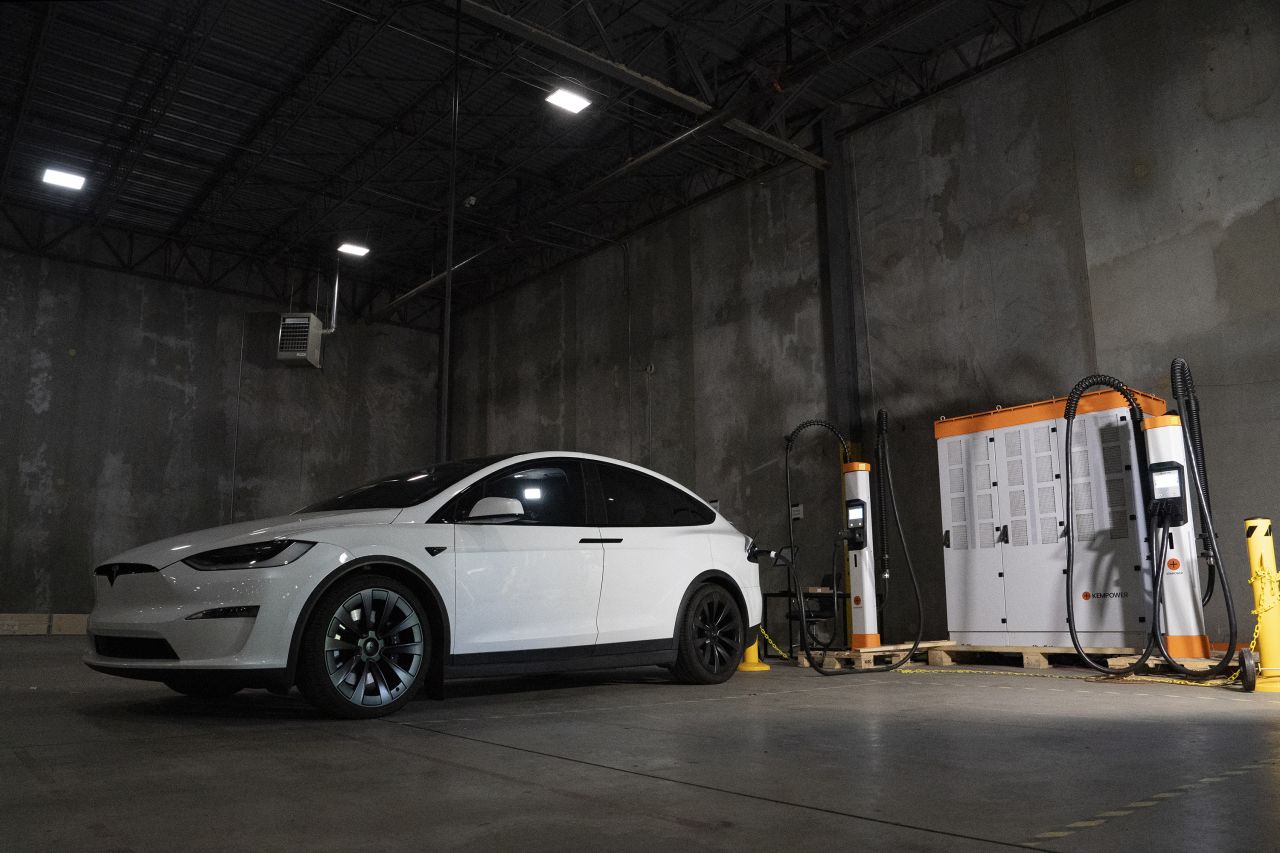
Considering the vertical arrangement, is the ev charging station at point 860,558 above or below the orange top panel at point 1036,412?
below

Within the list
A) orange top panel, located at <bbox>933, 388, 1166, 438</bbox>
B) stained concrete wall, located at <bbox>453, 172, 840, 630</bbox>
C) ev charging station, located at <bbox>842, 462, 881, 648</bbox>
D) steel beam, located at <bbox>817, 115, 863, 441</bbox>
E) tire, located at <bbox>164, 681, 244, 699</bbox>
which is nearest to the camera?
tire, located at <bbox>164, 681, 244, 699</bbox>

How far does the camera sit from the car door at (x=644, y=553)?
18.4 feet

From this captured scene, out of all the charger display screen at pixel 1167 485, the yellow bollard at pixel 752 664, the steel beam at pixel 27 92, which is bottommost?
the yellow bollard at pixel 752 664

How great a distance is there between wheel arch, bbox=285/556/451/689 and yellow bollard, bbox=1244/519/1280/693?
5701 millimetres

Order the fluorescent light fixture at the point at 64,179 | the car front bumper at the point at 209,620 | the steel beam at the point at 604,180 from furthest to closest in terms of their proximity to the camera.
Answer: the fluorescent light fixture at the point at 64,179
the steel beam at the point at 604,180
the car front bumper at the point at 209,620

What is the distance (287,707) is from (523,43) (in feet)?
28.0

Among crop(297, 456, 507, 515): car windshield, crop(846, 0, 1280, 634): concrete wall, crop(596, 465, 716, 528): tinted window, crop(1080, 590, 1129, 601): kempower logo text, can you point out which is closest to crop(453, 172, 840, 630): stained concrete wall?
crop(846, 0, 1280, 634): concrete wall

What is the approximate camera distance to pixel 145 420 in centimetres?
1655

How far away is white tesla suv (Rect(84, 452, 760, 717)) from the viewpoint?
4250mm

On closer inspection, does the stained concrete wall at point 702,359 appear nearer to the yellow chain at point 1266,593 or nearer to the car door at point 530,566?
the yellow chain at point 1266,593

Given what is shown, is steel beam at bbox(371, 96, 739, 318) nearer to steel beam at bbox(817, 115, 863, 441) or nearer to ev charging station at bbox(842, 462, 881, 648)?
steel beam at bbox(817, 115, 863, 441)

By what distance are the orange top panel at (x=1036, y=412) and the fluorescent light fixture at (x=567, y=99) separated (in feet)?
19.1

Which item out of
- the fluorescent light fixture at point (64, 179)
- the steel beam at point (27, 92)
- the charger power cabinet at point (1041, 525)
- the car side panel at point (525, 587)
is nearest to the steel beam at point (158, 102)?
the fluorescent light fixture at point (64, 179)

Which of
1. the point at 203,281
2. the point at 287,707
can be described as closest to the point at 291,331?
the point at 203,281
